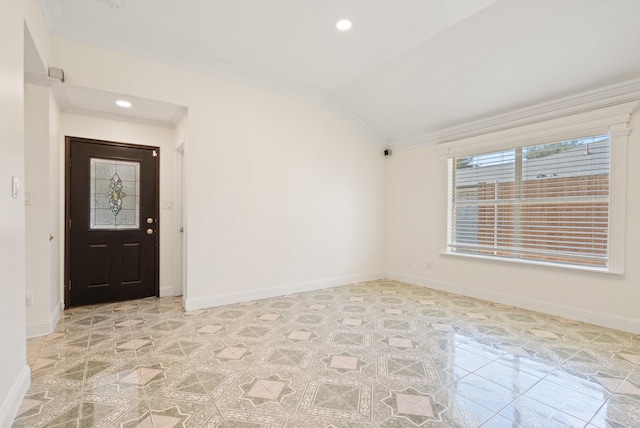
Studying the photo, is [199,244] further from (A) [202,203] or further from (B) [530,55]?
(B) [530,55]

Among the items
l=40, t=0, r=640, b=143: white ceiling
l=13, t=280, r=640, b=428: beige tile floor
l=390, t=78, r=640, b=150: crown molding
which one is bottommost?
l=13, t=280, r=640, b=428: beige tile floor

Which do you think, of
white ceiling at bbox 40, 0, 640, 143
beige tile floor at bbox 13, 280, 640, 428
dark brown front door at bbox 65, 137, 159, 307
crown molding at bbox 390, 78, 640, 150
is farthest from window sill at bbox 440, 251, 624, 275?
dark brown front door at bbox 65, 137, 159, 307

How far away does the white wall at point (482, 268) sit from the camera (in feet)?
10.3

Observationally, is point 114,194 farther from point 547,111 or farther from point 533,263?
point 547,111

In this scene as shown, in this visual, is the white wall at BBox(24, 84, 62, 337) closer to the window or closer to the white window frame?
the window

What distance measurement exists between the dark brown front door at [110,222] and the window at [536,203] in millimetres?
4416

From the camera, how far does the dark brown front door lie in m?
3.79

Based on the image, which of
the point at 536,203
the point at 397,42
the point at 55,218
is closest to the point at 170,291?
the point at 55,218

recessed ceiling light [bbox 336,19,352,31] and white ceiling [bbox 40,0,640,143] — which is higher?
recessed ceiling light [bbox 336,19,352,31]

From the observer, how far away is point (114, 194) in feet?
13.3

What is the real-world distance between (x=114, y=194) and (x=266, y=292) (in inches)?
93.3

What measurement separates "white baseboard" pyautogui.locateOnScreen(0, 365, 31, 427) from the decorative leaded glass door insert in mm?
2317

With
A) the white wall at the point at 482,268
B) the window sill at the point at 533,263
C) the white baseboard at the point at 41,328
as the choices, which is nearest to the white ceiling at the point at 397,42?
the white wall at the point at 482,268

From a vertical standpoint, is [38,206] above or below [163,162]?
below
